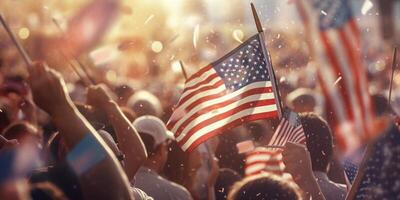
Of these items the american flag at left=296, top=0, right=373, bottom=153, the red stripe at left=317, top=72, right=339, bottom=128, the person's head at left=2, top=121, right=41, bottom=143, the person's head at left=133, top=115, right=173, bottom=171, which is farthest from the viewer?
the red stripe at left=317, top=72, right=339, bottom=128

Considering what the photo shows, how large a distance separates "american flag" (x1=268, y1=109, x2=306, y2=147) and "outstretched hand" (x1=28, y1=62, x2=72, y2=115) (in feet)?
10.7

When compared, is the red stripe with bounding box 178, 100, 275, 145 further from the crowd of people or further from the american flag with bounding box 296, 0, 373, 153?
the american flag with bounding box 296, 0, 373, 153

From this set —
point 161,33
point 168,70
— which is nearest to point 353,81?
point 168,70

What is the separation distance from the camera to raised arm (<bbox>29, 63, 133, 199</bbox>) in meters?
3.41

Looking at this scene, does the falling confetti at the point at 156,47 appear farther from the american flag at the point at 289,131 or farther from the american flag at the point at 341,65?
the american flag at the point at 289,131

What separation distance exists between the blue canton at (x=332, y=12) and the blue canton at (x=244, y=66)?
19.1 inches

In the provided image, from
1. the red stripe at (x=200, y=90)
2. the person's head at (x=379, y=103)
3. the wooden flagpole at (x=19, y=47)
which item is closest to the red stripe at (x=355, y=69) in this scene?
the red stripe at (x=200, y=90)

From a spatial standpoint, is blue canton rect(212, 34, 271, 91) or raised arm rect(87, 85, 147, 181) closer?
raised arm rect(87, 85, 147, 181)

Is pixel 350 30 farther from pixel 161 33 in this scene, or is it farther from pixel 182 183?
pixel 161 33

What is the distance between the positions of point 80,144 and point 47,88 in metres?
0.24

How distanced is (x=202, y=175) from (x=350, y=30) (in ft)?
5.38

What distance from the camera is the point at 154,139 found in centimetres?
650

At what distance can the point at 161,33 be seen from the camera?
23438mm

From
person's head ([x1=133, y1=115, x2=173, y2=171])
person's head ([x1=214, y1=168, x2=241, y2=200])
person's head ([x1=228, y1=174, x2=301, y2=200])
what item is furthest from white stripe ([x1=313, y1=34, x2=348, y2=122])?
person's head ([x1=228, y1=174, x2=301, y2=200])
